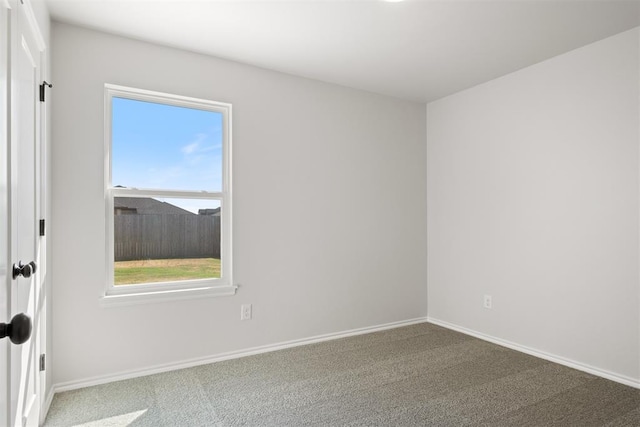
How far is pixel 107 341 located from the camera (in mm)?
2666

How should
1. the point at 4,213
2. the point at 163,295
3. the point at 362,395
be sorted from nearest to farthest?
the point at 4,213 < the point at 362,395 < the point at 163,295

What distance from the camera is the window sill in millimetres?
2674

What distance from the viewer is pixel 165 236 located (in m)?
2.97

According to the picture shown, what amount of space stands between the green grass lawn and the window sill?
0.11 metres

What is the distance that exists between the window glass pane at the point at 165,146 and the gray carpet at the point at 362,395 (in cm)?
145

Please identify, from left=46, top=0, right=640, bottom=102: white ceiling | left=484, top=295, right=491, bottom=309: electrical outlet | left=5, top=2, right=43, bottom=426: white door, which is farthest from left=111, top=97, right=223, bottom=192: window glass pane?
left=484, top=295, right=491, bottom=309: electrical outlet

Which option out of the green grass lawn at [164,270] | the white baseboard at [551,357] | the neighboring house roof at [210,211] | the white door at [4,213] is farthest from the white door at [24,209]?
the white baseboard at [551,357]

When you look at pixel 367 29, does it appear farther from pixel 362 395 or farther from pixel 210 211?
pixel 362 395

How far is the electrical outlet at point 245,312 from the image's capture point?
3.17m

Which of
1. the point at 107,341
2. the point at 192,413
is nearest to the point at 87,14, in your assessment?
the point at 107,341

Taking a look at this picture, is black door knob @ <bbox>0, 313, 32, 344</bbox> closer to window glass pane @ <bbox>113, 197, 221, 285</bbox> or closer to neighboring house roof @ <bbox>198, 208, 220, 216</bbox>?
window glass pane @ <bbox>113, 197, 221, 285</bbox>

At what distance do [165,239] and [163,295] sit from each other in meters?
0.43

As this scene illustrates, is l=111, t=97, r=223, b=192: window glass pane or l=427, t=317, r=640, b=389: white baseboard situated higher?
l=111, t=97, r=223, b=192: window glass pane

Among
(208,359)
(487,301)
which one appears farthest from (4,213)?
(487,301)
